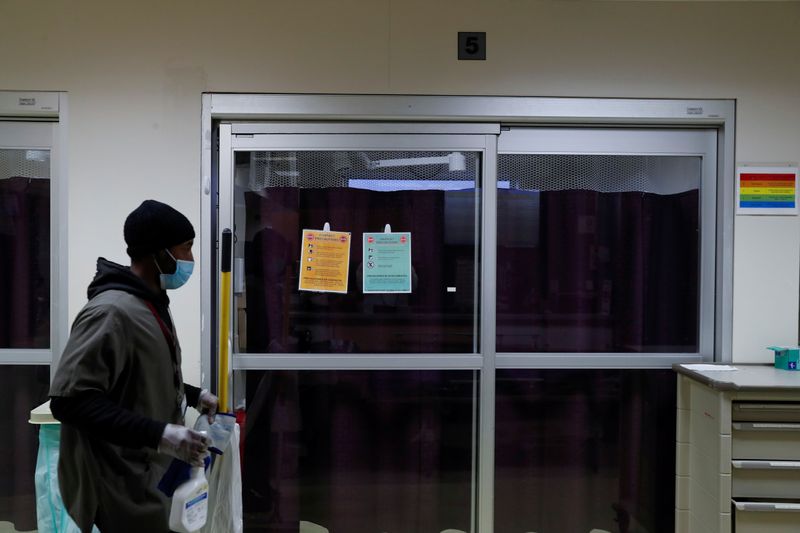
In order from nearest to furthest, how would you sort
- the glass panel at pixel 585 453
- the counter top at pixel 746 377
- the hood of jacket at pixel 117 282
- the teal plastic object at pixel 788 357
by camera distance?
the hood of jacket at pixel 117 282
the counter top at pixel 746 377
the teal plastic object at pixel 788 357
the glass panel at pixel 585 453

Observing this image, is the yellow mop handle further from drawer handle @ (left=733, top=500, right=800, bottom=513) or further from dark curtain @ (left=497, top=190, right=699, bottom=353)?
drawer handle @ (left=733, top=500, right=800, bottom=513)

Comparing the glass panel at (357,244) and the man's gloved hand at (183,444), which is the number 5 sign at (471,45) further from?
the man's gloved hand at (183,444)

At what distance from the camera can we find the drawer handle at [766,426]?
1.88 metres

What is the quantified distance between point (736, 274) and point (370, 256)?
1.62 m

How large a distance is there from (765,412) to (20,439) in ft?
10.2

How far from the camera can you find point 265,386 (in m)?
2.32

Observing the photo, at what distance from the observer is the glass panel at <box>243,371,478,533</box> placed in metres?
2.33

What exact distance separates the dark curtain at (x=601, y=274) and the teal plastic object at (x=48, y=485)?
1807mm

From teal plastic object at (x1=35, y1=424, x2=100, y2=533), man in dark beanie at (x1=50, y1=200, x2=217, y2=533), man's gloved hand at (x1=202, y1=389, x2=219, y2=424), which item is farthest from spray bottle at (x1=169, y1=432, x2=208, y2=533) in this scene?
teal plastic object at (x1=35, y1=424, x2=100, y2=533)

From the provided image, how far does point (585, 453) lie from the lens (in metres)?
2.37

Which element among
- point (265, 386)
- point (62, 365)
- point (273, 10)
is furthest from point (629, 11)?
point (62, 365)

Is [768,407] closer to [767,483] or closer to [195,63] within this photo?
[767,483]

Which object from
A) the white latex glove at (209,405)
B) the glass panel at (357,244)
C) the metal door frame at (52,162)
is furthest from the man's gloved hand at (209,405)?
the metal door frame at (52,162)

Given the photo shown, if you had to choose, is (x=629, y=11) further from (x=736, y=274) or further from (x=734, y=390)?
(x=734, y=390)
